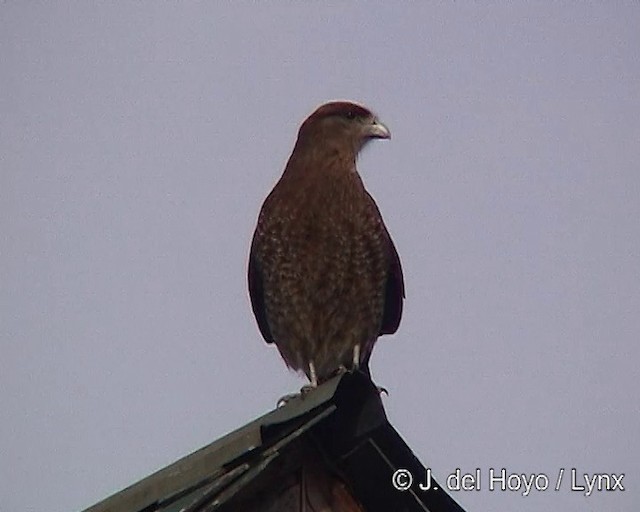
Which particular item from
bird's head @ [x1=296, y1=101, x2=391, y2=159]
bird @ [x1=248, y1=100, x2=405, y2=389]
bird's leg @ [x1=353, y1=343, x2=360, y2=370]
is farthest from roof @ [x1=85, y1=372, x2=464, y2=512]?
bird's head @ [x1=296, y1=101, x2=391, y2=159]

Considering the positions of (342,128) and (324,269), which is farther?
(342,128)

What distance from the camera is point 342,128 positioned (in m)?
6.19

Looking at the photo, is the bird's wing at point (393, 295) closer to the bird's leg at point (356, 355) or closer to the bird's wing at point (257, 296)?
the bird's leg at point (356, 355)

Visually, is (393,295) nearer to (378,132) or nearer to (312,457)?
(378,132)

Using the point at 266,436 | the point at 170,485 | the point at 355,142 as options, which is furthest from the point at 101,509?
the point at 355,142

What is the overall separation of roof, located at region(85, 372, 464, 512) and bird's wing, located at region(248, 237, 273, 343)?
2194 millimetres

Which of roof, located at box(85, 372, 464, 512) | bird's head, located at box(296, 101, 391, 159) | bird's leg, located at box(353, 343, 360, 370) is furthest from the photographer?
bird's head, located at box(296, 101, 391, 159)

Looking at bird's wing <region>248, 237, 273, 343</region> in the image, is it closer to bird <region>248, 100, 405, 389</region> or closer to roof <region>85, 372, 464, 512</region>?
bird <region>248, 100, 405, 389</region>

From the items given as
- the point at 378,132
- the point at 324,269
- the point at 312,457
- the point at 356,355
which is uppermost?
the point at 378,132

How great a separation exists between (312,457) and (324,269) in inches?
80.2

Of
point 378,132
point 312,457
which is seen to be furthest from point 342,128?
point 312,457

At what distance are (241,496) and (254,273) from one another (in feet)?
8.41

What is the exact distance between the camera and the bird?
223 inches

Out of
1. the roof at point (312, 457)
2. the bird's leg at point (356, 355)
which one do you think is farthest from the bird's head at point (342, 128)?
the roof at point (312, 457)
